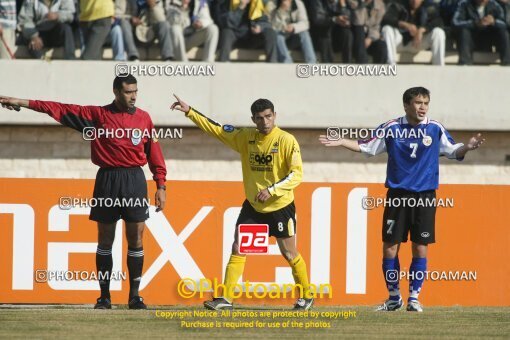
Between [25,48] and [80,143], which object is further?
[25,48]

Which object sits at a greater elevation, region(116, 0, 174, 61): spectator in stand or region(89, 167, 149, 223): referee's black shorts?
region(116, 0, 174, 61): spectator in stand

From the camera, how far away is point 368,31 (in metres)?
13.7

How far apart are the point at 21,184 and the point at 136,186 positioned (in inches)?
98.1

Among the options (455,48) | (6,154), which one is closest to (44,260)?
(6,154)

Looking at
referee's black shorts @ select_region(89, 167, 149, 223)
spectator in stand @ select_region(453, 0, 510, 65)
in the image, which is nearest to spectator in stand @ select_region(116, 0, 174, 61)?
spectator in stand @ select_region(453, 0, 510, 65)

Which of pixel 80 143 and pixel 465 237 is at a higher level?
pixel 80 143

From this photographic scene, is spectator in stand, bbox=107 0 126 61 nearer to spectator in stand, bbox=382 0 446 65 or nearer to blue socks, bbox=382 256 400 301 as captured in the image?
spectator in stand, bbox=382 0 446 65

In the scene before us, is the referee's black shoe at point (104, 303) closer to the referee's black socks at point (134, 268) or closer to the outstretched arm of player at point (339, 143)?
the referee's black socks at point (134, 268)

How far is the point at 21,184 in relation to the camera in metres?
11.0

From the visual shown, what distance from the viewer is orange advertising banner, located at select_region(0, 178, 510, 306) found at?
11.0 m

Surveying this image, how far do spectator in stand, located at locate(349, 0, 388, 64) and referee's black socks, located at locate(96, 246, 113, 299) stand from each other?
5466 mm

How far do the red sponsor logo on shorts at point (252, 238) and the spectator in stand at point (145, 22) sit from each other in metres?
4.87

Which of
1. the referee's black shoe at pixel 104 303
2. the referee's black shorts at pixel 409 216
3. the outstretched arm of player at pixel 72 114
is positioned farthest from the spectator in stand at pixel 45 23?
the referee's black shorts at pixel 409 216

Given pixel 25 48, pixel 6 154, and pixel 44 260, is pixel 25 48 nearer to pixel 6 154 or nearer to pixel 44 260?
pixel 6 154
